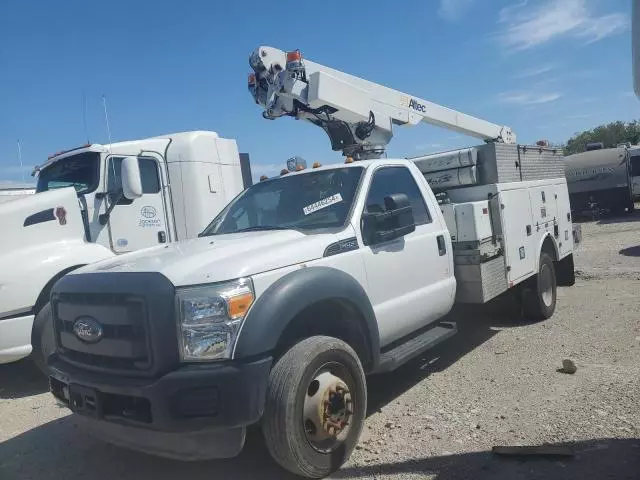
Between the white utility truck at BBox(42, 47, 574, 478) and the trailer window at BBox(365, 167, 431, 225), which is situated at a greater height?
the trailer window at BBox(365, 167, 431, 225)

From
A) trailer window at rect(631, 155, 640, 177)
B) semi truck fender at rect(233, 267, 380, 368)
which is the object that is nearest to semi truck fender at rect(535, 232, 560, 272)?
semi truck fender at rect(233, 267, 380, 368)

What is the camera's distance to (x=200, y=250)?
3.64 metres

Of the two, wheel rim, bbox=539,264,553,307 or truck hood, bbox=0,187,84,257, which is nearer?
truck hood, bbox=0,187,84,257

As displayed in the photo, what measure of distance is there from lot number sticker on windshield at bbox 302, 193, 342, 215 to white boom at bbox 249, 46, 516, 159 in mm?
2192

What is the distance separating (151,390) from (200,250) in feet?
3.43

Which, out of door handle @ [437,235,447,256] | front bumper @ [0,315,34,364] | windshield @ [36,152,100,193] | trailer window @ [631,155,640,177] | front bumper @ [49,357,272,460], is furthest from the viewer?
trailer window @ [631,155,640,177]

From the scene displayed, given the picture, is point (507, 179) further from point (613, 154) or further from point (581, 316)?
point (613, 154)

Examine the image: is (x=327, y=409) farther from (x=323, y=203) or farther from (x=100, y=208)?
(x=100, y=208)

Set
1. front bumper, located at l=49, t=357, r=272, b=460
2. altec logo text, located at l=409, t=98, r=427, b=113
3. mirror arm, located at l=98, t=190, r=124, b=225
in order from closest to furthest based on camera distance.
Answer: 1. front bumper, located at l=49, t=357, r=272, b=460
2. mirror arm, located at l=98, t=190, r=124, b=225
3. altec logo text, located at l=409, t=98, r=427, b=113

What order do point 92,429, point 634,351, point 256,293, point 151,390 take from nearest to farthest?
point 151,390, point 256,293, point 92,429, point 634,351

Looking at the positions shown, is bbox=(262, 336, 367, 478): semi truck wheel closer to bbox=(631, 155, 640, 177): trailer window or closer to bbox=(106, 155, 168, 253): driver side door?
bbox=(106, 155, 168, 253): driver side door

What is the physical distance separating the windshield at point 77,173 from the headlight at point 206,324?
4.51 meters

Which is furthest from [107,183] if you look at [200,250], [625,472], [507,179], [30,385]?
[625,472]

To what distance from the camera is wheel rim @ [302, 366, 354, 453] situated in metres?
3.32
